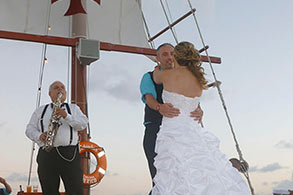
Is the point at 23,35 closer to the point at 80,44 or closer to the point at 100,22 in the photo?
the point at 80,44

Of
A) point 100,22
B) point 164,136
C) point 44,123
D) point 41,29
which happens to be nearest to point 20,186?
point 44,123

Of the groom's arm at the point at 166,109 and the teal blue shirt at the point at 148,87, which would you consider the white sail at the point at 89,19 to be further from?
the groom's arm at the point at 166,109

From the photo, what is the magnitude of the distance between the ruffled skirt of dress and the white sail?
6.67 m

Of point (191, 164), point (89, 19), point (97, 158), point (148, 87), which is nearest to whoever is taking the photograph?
point (191, 164)

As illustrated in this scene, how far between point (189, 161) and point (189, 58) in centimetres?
81

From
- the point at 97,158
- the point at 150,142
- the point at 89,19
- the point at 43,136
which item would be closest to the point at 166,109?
the point at 150,142

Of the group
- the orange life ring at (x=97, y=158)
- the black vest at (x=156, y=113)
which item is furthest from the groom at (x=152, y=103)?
the orange life ring at (x=97, y=158)

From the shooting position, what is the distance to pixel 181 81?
291 cm

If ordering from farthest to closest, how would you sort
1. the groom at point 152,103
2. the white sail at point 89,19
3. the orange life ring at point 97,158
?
the white sail at point 89,19, the orange life ring at point 97,158, the groom at point 152,103

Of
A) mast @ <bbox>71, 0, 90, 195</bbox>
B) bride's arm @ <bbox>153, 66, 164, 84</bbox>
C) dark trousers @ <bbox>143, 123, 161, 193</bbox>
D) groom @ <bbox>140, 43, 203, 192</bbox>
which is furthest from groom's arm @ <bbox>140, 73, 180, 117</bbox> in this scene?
mast @ <bbox>71, 0, 90, 195</bbox>

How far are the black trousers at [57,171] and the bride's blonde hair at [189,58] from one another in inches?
56.1

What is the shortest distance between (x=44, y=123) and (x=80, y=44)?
8.98 ft

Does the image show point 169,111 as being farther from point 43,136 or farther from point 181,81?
point 43,136

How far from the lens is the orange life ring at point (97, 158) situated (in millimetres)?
5324
